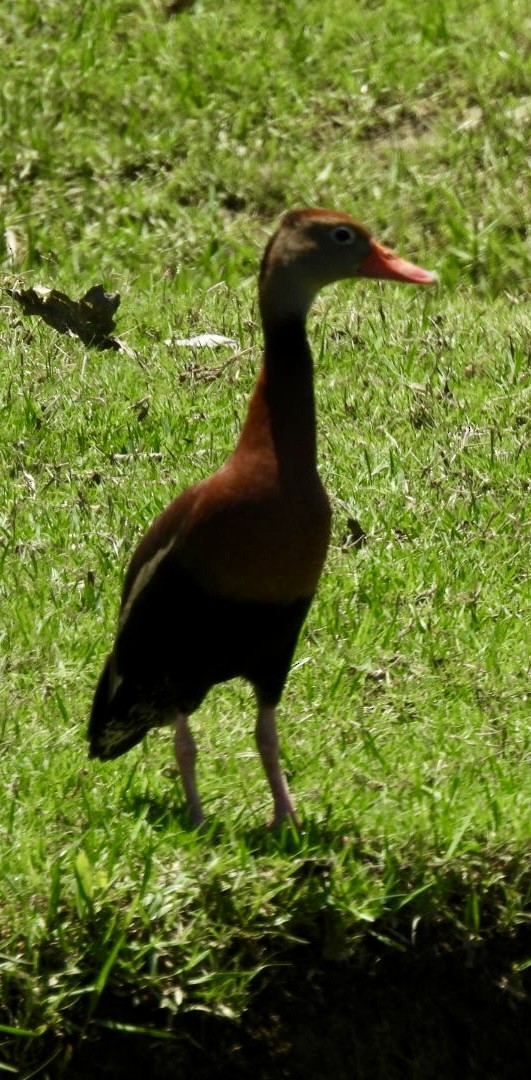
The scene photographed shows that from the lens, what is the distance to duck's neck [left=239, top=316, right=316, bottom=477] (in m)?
3.53

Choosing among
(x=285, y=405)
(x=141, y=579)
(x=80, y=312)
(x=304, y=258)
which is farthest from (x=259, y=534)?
(x=80, y=312)

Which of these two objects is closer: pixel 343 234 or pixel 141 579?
pixel 343 234

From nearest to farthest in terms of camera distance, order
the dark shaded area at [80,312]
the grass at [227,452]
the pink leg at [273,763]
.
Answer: the grass at [227,452]
the pink leg at [273,763]
the dark shaded area at [80,312]

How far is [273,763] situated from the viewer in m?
3.80

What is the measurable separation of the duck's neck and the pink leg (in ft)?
1.99

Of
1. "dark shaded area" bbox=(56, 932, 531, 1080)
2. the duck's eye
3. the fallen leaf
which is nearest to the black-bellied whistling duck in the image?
the duck's eye

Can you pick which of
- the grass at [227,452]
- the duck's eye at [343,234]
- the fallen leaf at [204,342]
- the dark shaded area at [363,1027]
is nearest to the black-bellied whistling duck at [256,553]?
the duck's eye at [343,234]

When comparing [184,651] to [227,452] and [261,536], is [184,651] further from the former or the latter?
[227,452]

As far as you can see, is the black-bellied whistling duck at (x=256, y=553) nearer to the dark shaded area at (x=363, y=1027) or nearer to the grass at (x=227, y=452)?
the grass at (x=227, y=452)

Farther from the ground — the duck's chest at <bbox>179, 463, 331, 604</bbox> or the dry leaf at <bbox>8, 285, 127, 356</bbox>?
the duck's chest at <bbox>179, 463, 331, 604</bbox>

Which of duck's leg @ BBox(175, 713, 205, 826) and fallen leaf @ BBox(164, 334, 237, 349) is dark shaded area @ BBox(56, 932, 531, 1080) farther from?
fallen leaf @ BBox(164, 334, 237, 349)

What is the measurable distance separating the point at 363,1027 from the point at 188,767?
0.67 meters

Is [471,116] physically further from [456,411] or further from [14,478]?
[14,478]

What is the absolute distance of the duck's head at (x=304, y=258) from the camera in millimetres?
3629
